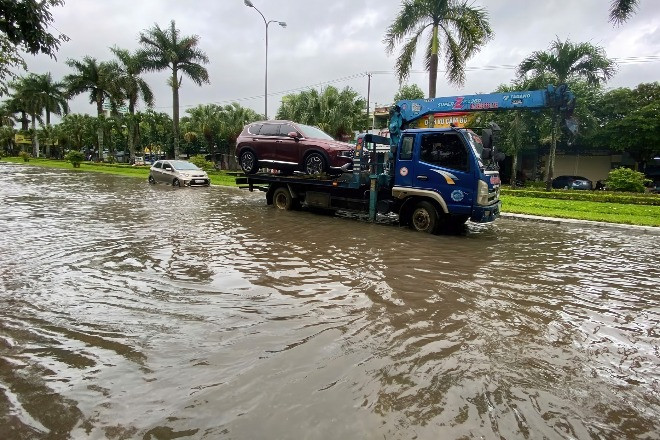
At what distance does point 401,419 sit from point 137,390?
1.85m

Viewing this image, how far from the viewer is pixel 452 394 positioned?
3.03 m

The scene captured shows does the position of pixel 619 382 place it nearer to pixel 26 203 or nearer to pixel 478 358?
pixel 478 358

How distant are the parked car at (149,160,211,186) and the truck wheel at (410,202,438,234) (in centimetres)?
1547

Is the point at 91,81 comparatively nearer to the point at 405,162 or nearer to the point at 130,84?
the point at 130,84

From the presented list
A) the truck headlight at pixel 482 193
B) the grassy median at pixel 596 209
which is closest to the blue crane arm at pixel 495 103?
the truck headlight at pixel 482 193

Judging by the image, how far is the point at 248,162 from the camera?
42.4 feet

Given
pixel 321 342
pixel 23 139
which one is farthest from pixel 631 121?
pixel 23 139

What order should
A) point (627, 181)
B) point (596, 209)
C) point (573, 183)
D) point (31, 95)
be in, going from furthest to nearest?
point (31, 95), point (573, 183), point (627, 181), point (596, 209)

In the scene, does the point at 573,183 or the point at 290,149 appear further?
the point at 573,183

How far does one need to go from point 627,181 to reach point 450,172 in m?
18.9

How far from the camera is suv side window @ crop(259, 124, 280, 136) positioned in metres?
12.2

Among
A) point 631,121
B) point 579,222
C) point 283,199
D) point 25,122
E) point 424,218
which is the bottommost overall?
point 579,222

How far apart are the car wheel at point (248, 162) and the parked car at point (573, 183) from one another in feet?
89.1

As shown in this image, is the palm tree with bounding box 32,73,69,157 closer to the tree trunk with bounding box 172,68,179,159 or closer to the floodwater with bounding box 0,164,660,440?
the tree trunk with bounding box 172,68,179,159
